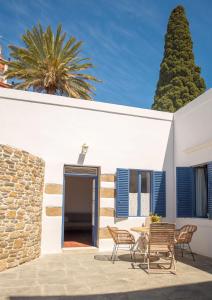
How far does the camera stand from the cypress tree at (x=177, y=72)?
18.0 m

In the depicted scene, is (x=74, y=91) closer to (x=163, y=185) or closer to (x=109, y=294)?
(x=163, y=185)

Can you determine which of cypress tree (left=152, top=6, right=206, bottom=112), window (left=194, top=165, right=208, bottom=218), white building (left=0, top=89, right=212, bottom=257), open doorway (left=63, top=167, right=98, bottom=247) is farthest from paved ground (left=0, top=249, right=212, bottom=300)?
cypress tree (left=152, top=6, right=206, bottom=112)

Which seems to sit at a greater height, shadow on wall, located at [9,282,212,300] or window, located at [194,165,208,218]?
window, located at [194,165,208,218]

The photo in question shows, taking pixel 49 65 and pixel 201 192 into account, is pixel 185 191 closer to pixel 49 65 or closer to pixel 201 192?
pixel 201 192

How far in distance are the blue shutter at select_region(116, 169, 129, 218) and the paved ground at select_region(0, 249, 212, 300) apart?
171 cm

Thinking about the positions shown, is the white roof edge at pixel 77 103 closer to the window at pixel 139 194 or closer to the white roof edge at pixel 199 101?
the white roof edge at pixel 199 101

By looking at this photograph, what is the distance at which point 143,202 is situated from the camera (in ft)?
30.5

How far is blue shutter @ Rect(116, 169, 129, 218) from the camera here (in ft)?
29.0

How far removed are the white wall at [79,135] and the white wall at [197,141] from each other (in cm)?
40

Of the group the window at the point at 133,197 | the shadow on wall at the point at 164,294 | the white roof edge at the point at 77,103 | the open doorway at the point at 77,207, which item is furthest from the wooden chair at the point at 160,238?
the open doorway at the point at 77,207

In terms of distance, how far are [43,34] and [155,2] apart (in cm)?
507

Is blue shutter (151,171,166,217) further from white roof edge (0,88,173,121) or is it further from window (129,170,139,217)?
white roof edge (0,88,173,121)

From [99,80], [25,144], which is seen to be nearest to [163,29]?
[99,80]

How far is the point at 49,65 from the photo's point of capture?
47.4 ft
